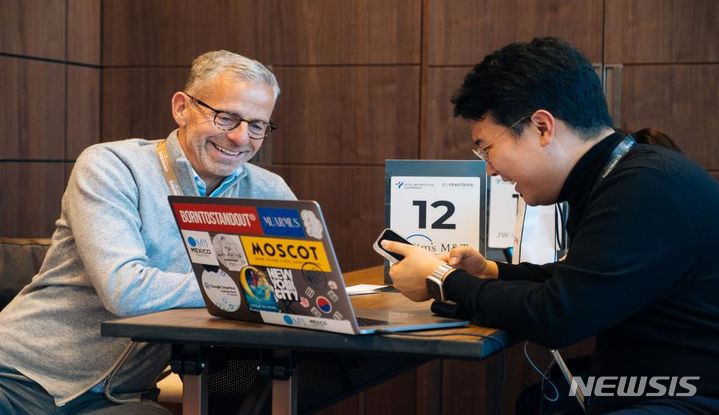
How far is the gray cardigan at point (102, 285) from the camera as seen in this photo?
7.41 feet

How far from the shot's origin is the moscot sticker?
5.87 feet

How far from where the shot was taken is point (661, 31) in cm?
452

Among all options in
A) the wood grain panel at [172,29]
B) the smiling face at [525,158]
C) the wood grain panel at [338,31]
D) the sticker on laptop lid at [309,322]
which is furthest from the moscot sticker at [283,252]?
the wood grain panel at [172,29]

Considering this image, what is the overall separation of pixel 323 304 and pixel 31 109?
10.5ft

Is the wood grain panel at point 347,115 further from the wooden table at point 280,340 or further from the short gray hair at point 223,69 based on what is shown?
the wooden table at point 280,340

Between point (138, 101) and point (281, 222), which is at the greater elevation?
point (138, 101)

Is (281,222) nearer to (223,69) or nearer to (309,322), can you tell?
(309,322)

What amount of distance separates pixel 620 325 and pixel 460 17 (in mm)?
2938

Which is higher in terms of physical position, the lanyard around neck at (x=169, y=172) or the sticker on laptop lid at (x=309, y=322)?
the lanyard around neck at (x=169, y=172)

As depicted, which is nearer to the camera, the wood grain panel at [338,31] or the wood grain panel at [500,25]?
the wood grain panel at [500,25]

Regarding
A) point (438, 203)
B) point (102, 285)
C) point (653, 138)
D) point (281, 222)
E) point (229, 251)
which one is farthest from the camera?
point (653, 138)

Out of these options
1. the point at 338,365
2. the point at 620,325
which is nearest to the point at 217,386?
the point at 338,365

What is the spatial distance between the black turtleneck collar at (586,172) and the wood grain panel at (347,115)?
8.90ft

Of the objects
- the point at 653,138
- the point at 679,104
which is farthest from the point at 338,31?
the point at 653,138
